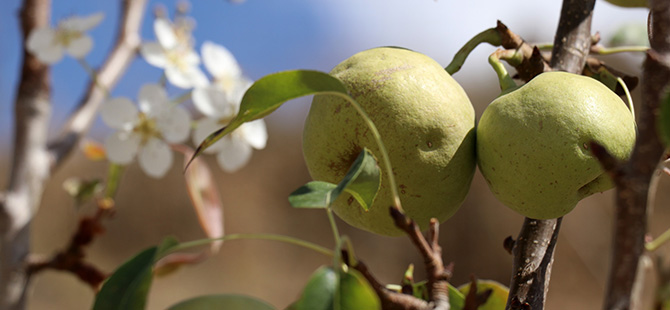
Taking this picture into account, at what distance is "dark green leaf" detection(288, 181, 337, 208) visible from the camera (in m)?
0.37

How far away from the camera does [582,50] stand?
0.57 metres

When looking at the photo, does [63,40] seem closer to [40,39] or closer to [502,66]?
[40,39]

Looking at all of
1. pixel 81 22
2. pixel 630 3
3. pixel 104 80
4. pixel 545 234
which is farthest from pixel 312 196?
pixel 104 80

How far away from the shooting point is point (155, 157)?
3.23 ft

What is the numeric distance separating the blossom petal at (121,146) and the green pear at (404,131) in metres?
0.53

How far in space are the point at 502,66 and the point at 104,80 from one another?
0.92 m

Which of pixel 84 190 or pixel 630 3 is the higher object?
pixel 630 3

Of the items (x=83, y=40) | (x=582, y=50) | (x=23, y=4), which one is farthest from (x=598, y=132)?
(x=23, y=4)

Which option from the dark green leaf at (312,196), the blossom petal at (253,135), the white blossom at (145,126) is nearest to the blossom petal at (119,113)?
the white blossom at (145,126)

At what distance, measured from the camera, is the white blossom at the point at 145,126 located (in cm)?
94

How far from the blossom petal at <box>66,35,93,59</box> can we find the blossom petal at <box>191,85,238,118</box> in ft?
0.78

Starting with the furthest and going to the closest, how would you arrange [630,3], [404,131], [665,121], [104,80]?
[104,80]
[630,3]
[404,131]
[665,121]

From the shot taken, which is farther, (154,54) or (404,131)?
(154,54)

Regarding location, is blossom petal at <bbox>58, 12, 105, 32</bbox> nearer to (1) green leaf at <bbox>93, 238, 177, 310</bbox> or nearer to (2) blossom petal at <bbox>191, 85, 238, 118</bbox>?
(2) blossom petal at <bbox>191, 85, 238, 118</bbox>
